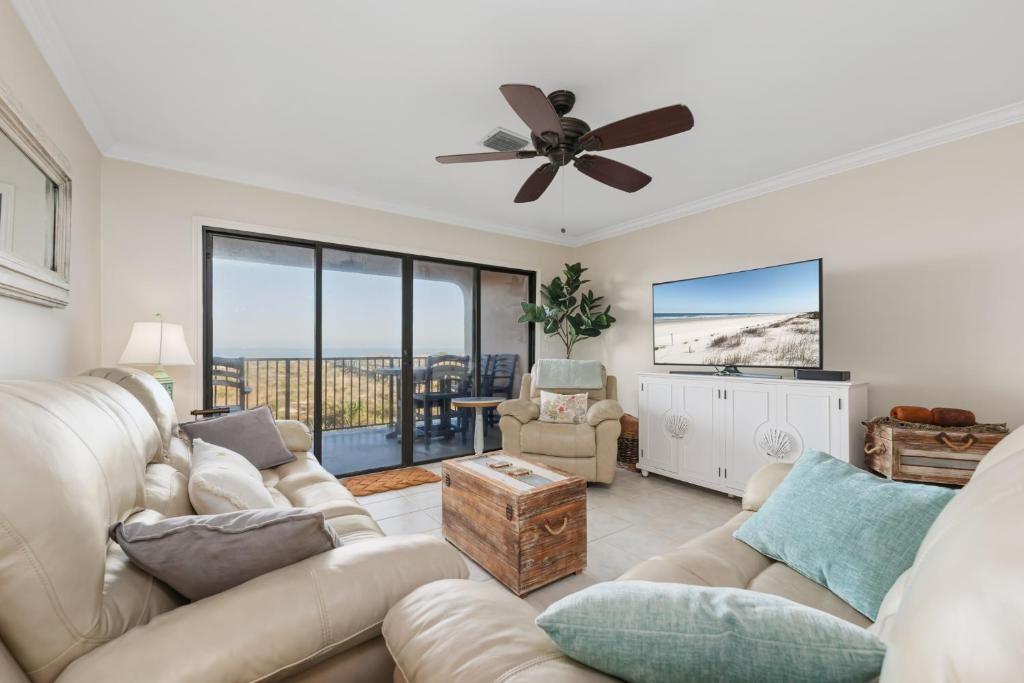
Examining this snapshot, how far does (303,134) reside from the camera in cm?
276

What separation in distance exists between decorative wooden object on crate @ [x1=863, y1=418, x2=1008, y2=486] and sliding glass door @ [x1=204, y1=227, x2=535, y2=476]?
3319 mm

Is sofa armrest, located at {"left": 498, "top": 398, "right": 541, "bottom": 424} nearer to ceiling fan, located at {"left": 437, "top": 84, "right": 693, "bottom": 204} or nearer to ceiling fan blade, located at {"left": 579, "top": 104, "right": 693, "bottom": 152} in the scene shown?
ceiling fan, located at {"left": 437, "top": 84, "right": 693, "bottom": 204}

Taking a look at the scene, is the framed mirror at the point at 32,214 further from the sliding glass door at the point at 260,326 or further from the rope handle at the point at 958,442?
the rope handle at the point at 958,442

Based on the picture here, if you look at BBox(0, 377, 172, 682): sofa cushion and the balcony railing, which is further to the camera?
the balcony railing

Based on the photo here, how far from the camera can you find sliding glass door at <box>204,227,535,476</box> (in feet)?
11.4

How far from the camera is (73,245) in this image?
93.0 inches

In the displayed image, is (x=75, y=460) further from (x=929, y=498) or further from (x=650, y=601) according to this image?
(x=929, y=498)

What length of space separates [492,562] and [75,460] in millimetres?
1718

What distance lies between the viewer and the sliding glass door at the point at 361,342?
11.4 feet

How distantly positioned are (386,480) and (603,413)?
1939mm

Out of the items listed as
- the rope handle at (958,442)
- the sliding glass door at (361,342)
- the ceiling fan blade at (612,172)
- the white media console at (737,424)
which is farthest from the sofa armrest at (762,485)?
the sliding glass door at (361,342)

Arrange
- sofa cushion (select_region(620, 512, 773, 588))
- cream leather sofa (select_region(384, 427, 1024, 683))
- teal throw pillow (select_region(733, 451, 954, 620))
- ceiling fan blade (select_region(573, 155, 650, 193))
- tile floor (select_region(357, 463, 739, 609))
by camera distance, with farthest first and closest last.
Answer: ceiling fan blade (select_region(573, 155, 650, 193)) < tile floor (select_region(357, 463, 739, 609)) < sofa cushion (select_region(620, 512, 773, 588)) < teal throw pillow (select_region(733, 451, 954, 620)) < cream leather sofa (select_region(384, 427, 1024, 683))

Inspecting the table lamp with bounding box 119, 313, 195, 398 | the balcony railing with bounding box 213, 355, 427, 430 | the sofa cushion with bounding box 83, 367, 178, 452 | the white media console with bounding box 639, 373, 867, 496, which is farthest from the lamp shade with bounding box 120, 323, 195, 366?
the white media console with bounding box 639, 373, 867, 496

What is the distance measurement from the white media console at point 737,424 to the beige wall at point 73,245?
12.7ft
